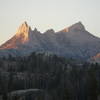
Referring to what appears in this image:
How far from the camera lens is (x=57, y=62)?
174m

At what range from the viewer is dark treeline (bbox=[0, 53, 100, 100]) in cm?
9471

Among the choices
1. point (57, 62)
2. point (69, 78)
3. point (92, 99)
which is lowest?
point (92, 99)

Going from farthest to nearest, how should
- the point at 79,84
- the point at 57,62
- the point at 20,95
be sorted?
the point at 57,62, the point at 79,84, the point at 20,95

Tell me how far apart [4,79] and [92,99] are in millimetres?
60541

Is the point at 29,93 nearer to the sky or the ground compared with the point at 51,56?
nearer to the ground

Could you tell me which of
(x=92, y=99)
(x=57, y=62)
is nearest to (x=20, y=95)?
(x=92, y=99)

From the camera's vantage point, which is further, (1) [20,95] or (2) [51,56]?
(2) [51,56]

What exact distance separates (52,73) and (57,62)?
2812 centimetres

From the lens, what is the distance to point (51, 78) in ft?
440

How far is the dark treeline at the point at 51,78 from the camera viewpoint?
94.7 m

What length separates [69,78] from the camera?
416 ft

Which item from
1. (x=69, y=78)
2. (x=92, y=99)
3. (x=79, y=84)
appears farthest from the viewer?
(x=69, y=78)

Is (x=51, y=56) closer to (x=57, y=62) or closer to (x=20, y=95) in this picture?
(x=57, y=62)

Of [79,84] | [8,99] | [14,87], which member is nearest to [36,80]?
[14,87]
